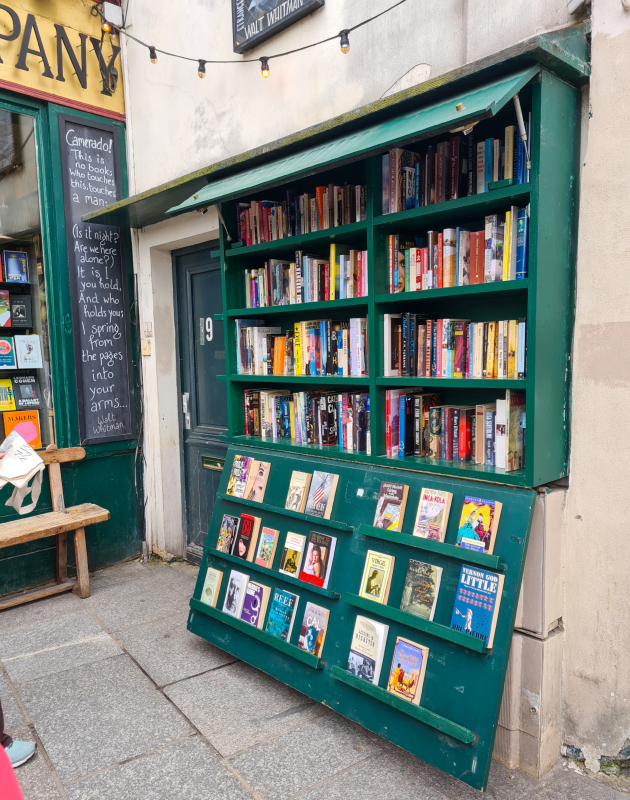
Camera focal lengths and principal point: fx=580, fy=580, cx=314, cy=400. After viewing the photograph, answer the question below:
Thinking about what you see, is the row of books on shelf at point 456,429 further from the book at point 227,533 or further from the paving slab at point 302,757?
the paving slab at point 302,757

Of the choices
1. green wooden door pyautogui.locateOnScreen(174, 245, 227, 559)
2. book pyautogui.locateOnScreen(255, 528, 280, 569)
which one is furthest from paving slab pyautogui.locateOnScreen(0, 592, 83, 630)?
book pyautogui.locateOnScreen(255, 528, 280, 569)

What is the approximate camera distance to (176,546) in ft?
15.2

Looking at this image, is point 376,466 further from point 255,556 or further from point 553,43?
point 553,43

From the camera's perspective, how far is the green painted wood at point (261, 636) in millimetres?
2535

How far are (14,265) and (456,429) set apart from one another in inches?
136

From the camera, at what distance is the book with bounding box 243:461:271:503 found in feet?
9.97

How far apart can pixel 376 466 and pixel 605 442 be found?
0.94 meters

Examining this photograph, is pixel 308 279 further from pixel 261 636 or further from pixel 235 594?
pixel 261 636

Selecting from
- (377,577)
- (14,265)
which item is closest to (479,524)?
(377,577)

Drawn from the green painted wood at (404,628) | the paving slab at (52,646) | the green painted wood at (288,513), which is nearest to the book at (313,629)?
the green painted wood at (404,628)

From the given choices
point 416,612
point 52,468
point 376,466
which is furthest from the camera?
point 52,468

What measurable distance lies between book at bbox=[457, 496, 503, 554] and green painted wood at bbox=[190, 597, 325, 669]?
0.88 metres

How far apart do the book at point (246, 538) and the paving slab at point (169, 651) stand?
0.58m

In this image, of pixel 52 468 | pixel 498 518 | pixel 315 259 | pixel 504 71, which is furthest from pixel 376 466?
pixel 52 468
